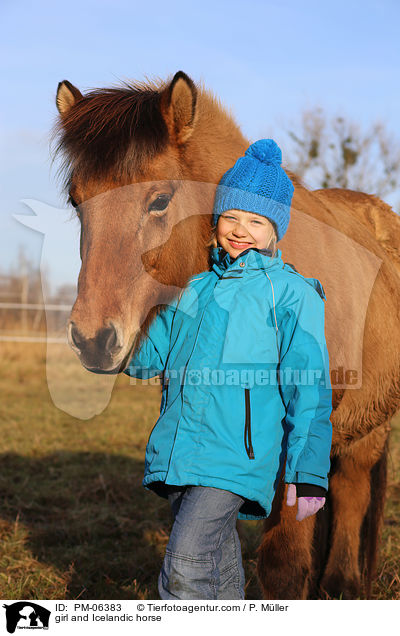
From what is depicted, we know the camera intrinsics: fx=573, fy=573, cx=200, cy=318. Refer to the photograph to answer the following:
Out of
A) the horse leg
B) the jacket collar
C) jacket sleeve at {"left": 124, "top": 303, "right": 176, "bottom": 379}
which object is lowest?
the horse leg

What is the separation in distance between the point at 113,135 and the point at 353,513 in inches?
104

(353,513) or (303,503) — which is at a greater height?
(303,503)

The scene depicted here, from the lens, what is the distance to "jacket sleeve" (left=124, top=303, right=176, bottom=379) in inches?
86.0

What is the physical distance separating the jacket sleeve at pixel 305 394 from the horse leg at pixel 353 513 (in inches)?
63.9

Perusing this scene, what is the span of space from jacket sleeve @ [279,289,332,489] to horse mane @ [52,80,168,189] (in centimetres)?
83

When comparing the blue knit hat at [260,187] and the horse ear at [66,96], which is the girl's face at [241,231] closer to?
the blue knit hat at [260,187]

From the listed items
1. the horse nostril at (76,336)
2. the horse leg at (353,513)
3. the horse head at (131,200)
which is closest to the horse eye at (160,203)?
the horse head at (131,200)

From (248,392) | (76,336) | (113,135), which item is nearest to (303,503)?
(248,392)

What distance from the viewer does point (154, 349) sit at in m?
2.21

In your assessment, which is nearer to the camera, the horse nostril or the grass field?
the horse nostril

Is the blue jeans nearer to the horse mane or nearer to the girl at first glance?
the girl
